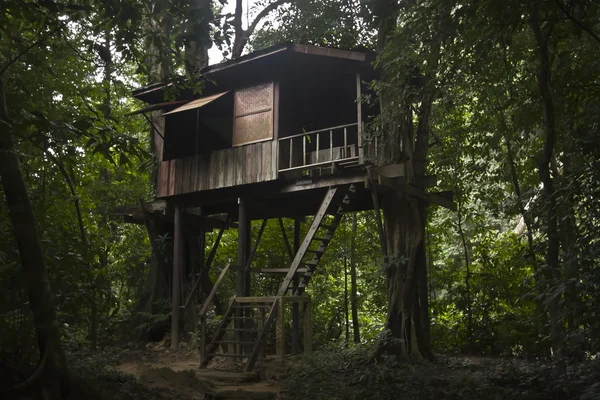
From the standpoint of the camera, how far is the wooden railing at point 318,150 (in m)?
11.4

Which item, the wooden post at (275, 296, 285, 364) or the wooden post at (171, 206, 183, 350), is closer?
the wooden post at (275, 296, 285, 364)

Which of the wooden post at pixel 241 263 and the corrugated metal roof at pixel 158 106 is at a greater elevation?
the corrugated metal roof at pixel 158 106

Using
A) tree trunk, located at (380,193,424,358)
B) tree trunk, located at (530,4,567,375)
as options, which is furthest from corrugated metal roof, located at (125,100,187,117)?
tree trunk, located at (530,4,567,375)

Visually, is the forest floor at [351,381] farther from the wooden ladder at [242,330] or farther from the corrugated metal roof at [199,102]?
the corrugated metal roof at [199,102]

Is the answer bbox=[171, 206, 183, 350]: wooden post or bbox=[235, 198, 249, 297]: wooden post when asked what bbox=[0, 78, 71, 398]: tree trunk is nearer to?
bbox=[235, 198, 249, 297]: wooden post

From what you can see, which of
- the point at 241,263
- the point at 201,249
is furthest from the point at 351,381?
the point at 201,249

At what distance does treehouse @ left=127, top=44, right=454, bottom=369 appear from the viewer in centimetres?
1132

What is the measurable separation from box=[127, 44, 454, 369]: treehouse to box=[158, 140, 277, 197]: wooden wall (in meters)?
0.03

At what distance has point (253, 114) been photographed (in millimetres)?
13016

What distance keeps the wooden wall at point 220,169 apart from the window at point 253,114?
236 mm

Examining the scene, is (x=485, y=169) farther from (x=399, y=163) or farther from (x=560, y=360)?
(x=560, y=360)

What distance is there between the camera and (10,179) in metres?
6.12

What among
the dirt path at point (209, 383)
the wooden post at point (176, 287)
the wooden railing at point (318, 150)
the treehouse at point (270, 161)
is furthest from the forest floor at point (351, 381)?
the wooden railing at point (318, 150)

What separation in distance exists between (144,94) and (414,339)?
29.8ft
